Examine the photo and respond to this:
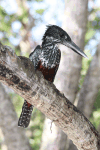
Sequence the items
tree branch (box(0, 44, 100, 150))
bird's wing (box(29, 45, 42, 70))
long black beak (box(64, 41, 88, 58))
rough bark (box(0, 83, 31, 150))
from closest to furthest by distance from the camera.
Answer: tree branch (box(0, 44, 100, 150)) < long black beak (box(64, 41, 88, 58)) < bird's wing (box(29, 45, 42, 70)) < rough bark (box(0, 83, 31, 150))

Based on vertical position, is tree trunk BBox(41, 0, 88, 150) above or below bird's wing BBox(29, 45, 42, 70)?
above

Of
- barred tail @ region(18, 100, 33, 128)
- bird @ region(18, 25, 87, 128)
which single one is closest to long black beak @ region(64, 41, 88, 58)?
bird @ region(18, 25, 87, 128)

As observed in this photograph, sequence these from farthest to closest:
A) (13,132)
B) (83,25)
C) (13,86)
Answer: (83,25) < (13,132) < (13,86)

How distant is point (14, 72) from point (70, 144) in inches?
123

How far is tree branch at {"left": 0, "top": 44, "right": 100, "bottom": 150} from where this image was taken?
1.26 metres

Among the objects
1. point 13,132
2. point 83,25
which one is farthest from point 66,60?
point 13,132

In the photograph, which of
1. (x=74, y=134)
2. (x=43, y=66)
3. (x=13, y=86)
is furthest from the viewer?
(x=43, y=66)

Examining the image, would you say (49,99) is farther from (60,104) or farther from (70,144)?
(70,144)

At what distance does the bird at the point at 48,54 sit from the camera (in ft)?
7.35

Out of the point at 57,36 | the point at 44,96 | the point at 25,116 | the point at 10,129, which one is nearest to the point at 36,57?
the point at 57,36

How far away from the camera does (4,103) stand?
11.7 ft

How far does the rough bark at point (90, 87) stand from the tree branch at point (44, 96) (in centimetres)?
182

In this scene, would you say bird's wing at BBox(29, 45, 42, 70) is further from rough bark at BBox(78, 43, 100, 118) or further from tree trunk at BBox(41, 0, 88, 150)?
rough bark at BBox(78, 43, 100, 118)

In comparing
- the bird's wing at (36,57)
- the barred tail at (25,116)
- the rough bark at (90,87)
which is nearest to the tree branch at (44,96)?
the barred tail at (25,116)
